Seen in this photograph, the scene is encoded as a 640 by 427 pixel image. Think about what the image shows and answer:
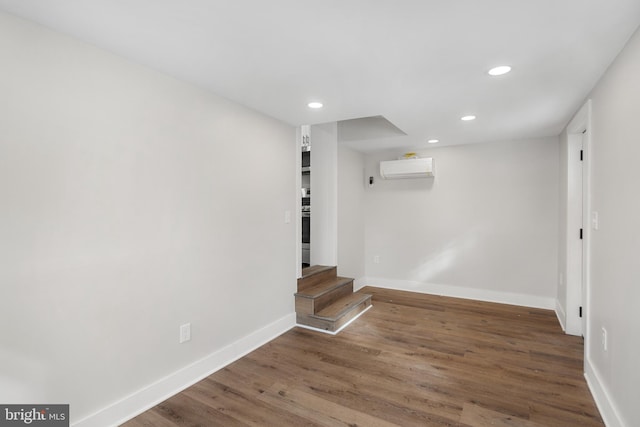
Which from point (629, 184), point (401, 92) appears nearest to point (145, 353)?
point (401, 92)

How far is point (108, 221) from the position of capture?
6.16ft

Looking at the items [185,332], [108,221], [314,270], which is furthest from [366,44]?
[314,270]

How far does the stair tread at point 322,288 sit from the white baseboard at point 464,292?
102 cm

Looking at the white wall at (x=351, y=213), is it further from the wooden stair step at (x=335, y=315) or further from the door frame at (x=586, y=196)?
the door frame at (x=586, y=196)

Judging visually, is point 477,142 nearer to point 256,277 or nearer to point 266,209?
point 266,209

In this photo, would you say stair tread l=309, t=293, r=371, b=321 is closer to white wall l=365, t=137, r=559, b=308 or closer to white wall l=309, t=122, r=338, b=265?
white wall l=309, t=122, r=338, b=265

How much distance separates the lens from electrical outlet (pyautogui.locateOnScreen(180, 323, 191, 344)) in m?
2.31

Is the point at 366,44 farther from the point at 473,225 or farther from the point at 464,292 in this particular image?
the point at 464,292

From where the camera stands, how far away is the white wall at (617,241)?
1.60 metres

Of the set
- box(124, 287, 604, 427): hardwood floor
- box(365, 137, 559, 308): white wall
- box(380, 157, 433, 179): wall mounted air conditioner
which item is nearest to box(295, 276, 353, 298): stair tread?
box(124, 287, 604, 427): hardwood floor

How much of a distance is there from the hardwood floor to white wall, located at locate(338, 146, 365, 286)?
4.38 feet

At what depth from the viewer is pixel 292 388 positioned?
232 centimetres

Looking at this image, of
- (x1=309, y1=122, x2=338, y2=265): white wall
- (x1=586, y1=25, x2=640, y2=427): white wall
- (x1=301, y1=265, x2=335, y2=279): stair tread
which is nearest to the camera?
(x1=586, y1=25, x2=640, y2=427): white wall

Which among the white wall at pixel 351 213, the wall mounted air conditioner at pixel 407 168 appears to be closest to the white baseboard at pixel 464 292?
the white wall at pixel 351 213
